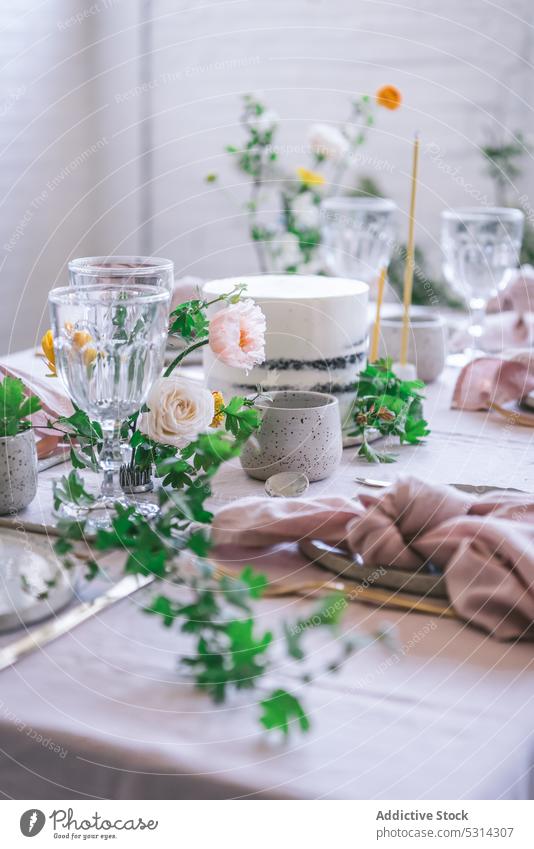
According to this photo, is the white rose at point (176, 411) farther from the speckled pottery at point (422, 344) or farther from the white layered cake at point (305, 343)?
the speckled pottery at point (422, 344)

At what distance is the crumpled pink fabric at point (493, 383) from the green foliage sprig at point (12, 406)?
532 mm

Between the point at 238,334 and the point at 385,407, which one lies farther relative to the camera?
the point at 385,407

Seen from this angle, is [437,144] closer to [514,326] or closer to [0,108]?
[0,108]

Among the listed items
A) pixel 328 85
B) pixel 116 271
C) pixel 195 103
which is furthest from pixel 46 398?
pixel 195 103

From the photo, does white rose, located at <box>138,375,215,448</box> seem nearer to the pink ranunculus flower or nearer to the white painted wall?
the pink ranunculus flower

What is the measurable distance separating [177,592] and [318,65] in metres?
2.40

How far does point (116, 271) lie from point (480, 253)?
0.67 metres

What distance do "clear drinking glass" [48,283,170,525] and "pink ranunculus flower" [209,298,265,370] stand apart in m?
0.05

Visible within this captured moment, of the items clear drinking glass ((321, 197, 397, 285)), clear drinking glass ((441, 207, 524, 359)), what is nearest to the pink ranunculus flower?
clear drinking glass ((441, 207, 524, 359))

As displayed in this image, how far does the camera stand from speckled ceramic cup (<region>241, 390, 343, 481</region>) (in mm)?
801

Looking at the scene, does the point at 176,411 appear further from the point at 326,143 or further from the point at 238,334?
the point at 326,143

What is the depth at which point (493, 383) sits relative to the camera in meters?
1.08

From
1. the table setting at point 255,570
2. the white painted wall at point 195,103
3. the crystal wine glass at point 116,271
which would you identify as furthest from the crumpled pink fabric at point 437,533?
the white painted wall at point 195,103

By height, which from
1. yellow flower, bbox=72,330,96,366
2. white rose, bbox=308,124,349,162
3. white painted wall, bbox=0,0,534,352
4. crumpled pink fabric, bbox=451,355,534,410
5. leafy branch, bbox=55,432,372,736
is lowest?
leafy branch, bbox=55,432,372,736
